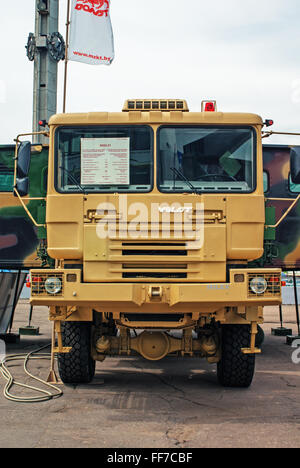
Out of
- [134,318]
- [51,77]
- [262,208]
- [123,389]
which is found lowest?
[123,389]

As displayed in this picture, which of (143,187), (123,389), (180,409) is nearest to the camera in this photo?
(180,409)

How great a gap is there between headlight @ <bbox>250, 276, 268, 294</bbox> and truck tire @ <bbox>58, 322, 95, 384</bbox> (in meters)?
2.22

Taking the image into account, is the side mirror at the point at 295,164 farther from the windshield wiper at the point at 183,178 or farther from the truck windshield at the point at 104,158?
the truck windshield at the point at 104,158

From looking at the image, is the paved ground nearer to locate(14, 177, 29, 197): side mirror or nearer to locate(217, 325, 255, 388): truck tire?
locate(217, 325, 255, 388): truck tire

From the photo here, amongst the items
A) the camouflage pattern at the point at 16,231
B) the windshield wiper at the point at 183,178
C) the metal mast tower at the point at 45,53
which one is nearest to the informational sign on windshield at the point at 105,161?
the windshield wiper at the point at 183,178

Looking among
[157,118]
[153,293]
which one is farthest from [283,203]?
[153,293]

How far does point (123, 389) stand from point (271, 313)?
14.8m

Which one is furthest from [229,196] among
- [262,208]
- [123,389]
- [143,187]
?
[123,389]

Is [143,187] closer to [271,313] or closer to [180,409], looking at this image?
[180,409]

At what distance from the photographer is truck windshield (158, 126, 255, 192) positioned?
7273 millimetres

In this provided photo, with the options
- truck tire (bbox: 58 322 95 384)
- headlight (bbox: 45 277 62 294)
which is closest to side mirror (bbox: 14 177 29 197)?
headlight (bbox: 45 277 62 294)

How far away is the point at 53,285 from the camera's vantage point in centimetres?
695

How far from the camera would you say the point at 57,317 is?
7273mm
